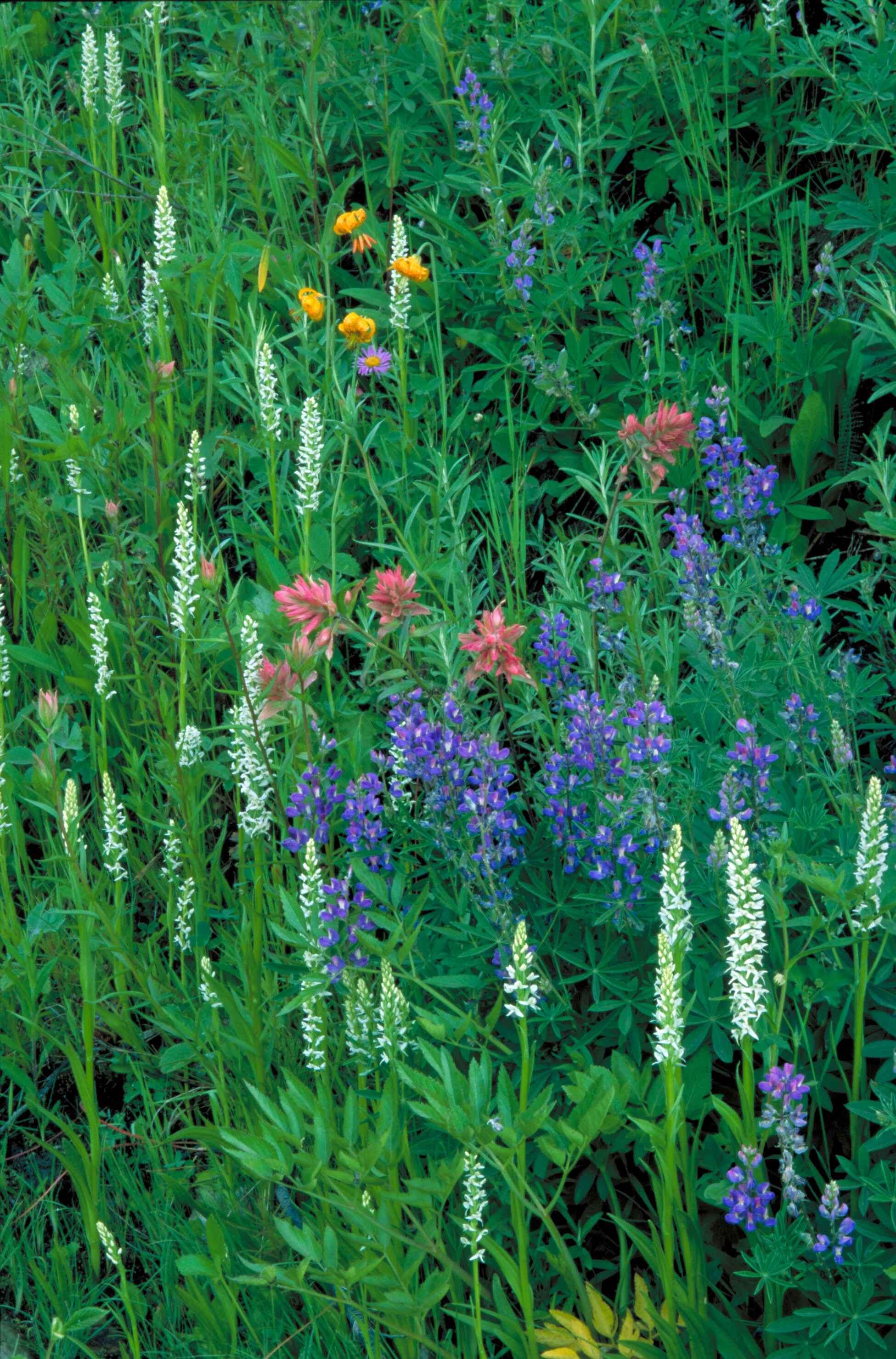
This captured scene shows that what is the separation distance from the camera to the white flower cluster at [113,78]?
12.4 feet

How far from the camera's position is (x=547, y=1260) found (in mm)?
2104

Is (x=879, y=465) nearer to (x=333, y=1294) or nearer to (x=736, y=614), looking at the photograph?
(x=736, y=614)

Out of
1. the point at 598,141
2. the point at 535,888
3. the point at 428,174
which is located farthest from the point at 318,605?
the point at 428,174

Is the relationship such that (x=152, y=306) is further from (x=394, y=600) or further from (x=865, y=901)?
(x=865, y=901)

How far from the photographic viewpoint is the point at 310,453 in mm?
2553

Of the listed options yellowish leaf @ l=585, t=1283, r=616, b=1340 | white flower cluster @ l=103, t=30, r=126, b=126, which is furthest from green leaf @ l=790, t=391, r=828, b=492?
white flower cluster @ l=103, t=30, r=126, b=126

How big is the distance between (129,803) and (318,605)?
80cm

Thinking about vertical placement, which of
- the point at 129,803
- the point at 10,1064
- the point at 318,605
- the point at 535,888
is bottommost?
the point at 10,1064

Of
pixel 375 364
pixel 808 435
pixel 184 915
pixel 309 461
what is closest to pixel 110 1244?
pixel 184 915

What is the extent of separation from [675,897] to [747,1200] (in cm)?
45

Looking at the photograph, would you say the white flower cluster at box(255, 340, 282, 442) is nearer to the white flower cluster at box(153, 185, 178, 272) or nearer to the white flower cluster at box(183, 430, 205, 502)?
the white flower cluster at box(183, 430, 205, 502)

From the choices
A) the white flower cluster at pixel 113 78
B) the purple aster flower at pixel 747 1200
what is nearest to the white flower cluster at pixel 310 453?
the purple aster flower at pixel 747 1200

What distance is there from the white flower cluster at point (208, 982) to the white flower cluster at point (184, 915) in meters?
0.08

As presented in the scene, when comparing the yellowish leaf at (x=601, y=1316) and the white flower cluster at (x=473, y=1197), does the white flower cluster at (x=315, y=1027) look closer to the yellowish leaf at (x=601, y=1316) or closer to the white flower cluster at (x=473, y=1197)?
the white flower cluster at (x=473, y=1197)
